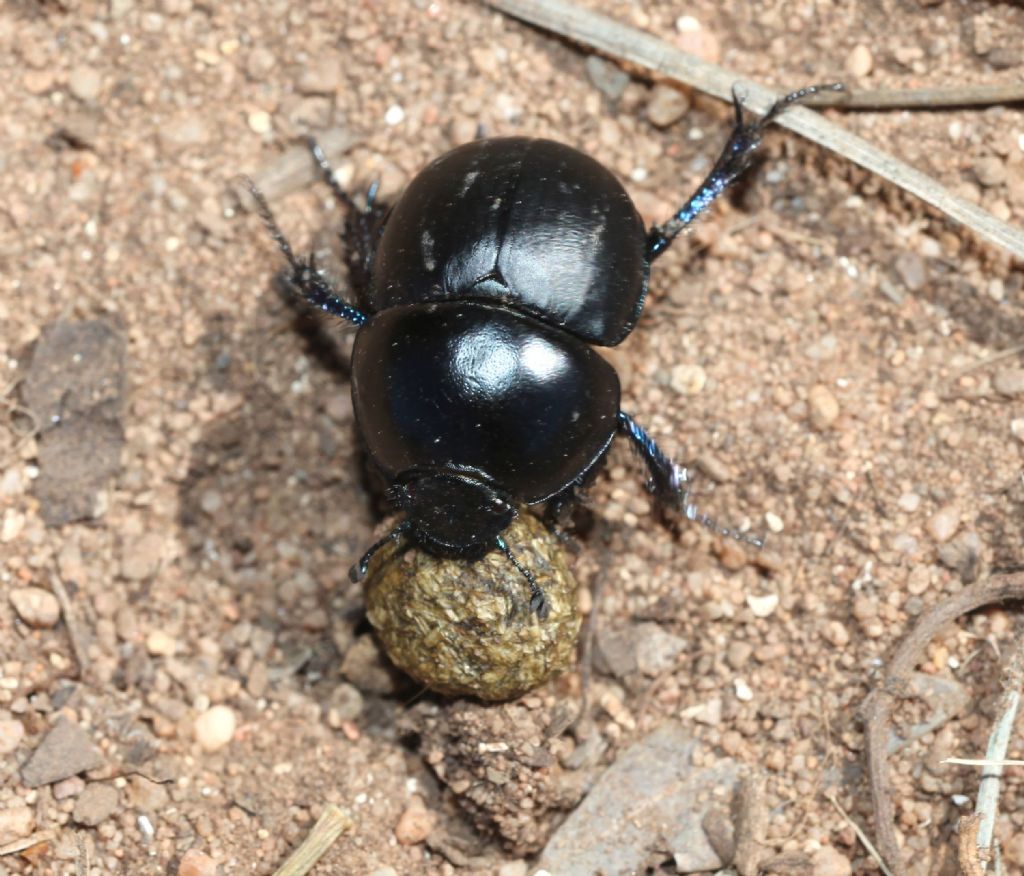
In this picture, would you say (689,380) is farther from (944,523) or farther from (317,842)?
(317,842)

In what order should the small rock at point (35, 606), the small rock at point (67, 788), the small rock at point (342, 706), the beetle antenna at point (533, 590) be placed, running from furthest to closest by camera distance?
the small rock at point (342, 706)
the small rock at point (35, 606)
the small rock at point (67, 788)
the beetle antenna at point (533, 590)

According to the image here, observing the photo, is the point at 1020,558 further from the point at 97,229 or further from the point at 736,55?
the point at 97,229

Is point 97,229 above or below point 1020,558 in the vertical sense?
above

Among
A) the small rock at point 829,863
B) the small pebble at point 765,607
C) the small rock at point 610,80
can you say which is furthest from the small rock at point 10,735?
the small rock at point 610,80

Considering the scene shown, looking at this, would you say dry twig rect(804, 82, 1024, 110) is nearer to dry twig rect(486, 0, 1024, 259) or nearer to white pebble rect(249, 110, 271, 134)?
dry twig rect(486, 0, 1024, 259)

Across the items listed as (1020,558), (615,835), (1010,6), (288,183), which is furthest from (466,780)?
(1010,6)

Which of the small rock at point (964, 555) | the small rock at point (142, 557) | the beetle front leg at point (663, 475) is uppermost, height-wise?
the beetle front leg at point (663, 475)

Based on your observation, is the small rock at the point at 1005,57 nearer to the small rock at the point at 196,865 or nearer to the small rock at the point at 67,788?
the small rock at the point at 196,865
